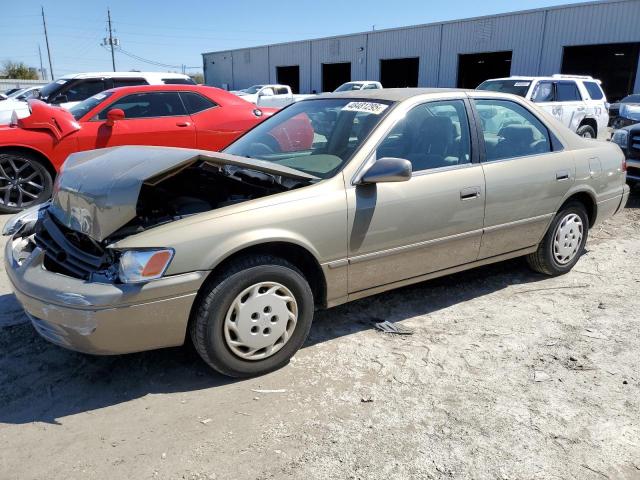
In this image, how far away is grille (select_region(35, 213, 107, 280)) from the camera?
2816 mm

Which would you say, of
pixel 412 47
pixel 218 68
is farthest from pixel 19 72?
pixel 412 47

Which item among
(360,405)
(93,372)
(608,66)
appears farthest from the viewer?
(608,66)

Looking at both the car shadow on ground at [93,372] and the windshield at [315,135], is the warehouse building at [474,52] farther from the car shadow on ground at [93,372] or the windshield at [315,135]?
the car shadow on ground at [93,372]

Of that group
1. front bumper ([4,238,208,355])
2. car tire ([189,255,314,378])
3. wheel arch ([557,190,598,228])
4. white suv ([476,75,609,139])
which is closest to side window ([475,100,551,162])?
wheel arch ([557,190,598,228])

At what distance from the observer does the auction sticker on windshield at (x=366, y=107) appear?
362 cm

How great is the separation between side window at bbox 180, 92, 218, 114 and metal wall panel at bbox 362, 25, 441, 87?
25553mm

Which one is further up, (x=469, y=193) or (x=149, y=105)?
(x=149, y=105)

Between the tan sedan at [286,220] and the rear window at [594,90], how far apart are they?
1027 cm

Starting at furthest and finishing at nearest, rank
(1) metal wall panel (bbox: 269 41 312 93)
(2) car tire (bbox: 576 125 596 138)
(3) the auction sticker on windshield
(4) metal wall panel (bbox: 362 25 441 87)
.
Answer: (1) metal wall panel (bbox: 269 41 312 93), (4) metal wall panel (bbox: 362 25 441 87), (2) car tire (bbox: 576 125 596 138), (3) the auction sticker on windshield

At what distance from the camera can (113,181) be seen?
112 inches

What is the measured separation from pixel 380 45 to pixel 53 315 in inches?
1375

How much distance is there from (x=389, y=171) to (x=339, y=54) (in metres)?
36.5

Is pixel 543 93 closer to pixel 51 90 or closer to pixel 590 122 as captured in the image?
pixel 590 122

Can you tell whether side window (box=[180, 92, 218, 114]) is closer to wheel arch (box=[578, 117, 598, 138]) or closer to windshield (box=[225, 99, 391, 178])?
windshield (box=[225, 99, 391, 178])
